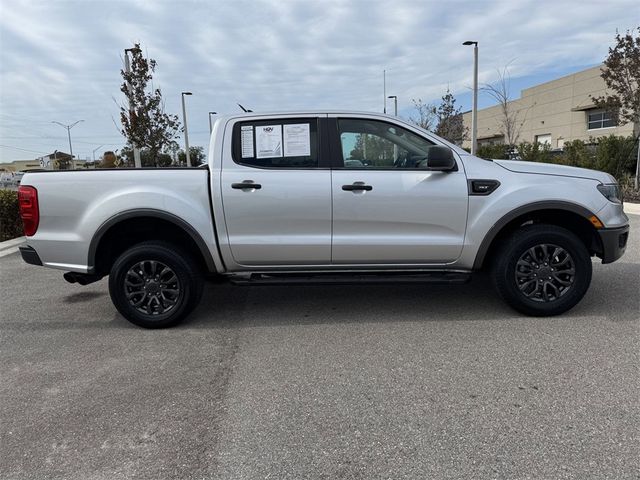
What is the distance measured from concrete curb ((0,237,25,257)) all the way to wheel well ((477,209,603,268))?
805 centimetres

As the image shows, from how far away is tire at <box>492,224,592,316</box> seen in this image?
4223 mm

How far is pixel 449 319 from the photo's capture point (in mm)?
4418

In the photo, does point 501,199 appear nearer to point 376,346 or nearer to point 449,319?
point 449,319

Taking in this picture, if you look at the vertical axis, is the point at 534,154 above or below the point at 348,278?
above

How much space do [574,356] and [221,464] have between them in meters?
2.67

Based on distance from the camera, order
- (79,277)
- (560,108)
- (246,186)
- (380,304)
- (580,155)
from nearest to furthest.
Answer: (246,186) → (79,277) → (380,304) → (580,155) → (560,108)

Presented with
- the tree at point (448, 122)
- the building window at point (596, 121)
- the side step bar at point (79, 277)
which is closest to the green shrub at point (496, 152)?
the tree at point (448, 122)

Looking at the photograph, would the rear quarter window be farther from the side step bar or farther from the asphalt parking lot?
the side step bar

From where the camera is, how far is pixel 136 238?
4551 mm

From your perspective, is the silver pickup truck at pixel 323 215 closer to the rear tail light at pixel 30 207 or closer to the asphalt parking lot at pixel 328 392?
the rear tail light at pixel 30 207

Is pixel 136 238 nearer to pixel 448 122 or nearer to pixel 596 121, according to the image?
pixel 448 122

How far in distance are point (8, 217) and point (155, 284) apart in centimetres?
739

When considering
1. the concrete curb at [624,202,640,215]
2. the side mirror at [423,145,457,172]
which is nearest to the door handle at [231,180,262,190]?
the side mirror at [423,145,457,172]

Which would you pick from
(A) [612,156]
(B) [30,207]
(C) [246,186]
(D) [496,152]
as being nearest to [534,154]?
(A) [612,156]
